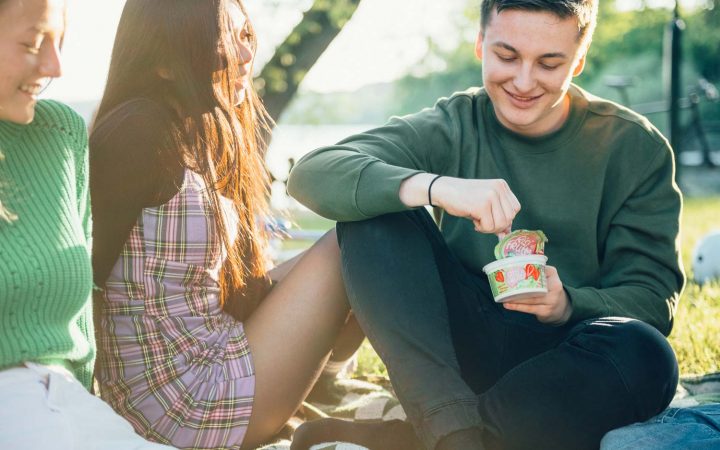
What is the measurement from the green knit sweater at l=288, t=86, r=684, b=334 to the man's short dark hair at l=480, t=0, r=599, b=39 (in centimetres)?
25

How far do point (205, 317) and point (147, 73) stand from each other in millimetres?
Result: 693

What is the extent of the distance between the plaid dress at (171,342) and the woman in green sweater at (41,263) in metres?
0.27

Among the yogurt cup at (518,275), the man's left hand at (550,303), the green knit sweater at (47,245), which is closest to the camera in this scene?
the green knit sweater at (47,245)

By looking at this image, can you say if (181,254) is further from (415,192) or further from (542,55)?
(542,55)

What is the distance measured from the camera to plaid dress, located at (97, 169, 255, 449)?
8.00ft

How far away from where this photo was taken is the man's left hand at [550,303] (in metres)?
2.43

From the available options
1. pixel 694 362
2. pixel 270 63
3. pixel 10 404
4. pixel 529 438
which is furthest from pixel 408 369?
pixel 270 63

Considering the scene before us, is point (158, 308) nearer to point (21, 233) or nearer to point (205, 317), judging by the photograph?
point (205, 317)

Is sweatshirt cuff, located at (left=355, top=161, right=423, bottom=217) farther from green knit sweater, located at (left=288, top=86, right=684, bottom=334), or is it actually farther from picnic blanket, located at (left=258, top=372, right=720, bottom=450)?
picnic blanket, located at (left=258, top=372, right=720, bottom=450)

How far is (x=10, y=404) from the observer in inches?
72.8

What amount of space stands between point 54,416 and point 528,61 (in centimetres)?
171

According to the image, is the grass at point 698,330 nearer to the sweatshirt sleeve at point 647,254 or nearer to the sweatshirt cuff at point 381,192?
the sweatshirt sleeve at point 647,254

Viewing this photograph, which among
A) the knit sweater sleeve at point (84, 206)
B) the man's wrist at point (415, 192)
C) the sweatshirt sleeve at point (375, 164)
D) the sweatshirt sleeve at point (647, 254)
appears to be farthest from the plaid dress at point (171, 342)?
the sweatshirt sleeve at point (647, 254)

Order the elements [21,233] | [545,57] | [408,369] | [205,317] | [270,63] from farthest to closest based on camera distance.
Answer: [270,63] → [545,57] → [205,317] → [408,369] → [21,233]
